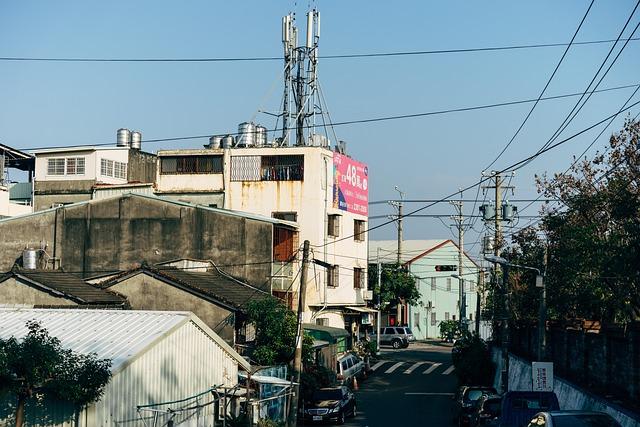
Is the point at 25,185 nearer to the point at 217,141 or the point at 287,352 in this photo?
the point at 217,141

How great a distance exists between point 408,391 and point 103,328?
2582cm

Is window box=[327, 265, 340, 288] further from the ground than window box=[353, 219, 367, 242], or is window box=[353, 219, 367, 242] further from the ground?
window box=[353, 219, 367, 242]

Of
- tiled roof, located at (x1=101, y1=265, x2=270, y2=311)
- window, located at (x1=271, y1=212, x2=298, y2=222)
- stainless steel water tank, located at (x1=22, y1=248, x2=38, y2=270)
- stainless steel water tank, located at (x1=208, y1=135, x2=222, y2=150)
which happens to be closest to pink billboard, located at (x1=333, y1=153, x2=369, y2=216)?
window, located at (x1=271, y1=212, x2=298, y2=222)

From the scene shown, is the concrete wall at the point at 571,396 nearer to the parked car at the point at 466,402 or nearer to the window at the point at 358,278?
the parked car at the point at 466,402

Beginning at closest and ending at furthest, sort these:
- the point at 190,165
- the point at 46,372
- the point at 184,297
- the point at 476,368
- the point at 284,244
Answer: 1. the point at 46,372
2. the point at 184,297
3. the point at 476,368
4. the point at 284,244
5. the point at 190,165

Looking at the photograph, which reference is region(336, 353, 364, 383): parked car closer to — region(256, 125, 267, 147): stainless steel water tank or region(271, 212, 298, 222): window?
region(271, 212, 298, 222): window

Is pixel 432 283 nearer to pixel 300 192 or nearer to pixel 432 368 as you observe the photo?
pixel 432 368

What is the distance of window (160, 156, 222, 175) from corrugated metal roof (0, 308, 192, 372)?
30.3 metres

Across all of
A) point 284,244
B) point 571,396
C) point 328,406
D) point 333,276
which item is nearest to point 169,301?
point 328,406

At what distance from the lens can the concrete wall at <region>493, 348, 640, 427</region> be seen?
23484 mm

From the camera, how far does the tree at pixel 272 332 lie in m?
38.5

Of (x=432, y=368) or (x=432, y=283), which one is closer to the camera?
(x=432, y=368)

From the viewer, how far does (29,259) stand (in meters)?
48.9

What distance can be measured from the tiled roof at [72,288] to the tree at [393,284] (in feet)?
137
